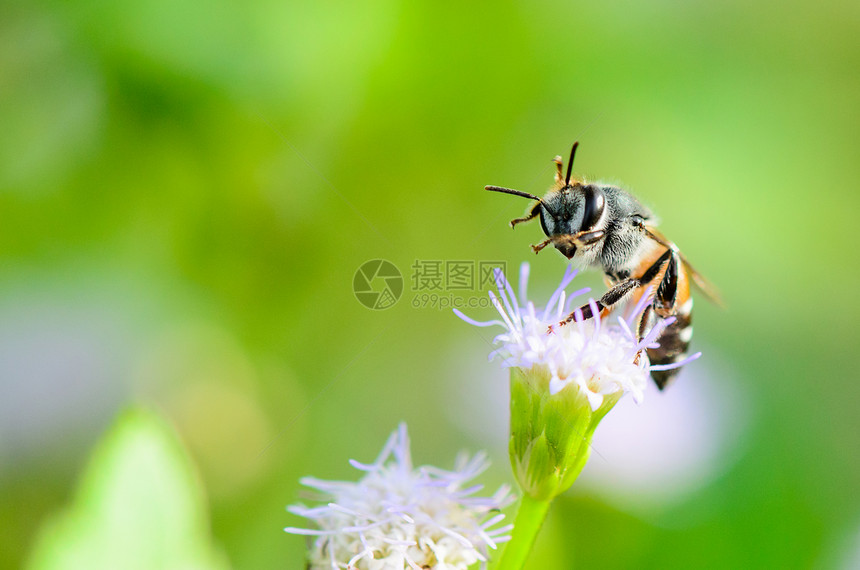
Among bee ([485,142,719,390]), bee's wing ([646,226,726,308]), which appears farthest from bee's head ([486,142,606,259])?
bee's wing ([646,226,726,308])

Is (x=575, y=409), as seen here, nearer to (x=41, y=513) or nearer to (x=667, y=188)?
(x=41, y=513)

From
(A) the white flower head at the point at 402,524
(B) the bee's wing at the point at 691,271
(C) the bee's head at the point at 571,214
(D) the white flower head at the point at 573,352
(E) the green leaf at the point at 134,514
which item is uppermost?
(B) the bee's wing at the point at 691,271

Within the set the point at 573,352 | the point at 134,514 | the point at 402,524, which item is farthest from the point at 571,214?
the point at 134,514

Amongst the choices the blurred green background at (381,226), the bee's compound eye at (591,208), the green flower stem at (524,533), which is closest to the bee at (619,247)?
the bee's compound eye at (591,208)

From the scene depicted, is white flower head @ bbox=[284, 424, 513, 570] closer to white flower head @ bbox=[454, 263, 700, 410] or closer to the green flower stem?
the green flower stem

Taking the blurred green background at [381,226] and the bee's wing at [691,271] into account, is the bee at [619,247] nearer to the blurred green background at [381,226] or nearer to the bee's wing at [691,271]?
the bee's wing at [691,271]
